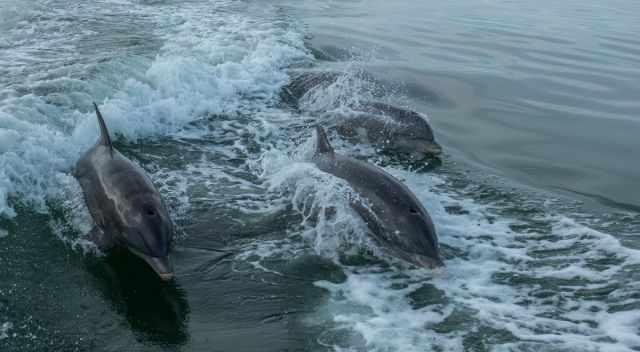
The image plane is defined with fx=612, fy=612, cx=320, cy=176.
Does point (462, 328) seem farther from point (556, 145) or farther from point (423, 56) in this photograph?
point (423, 56)

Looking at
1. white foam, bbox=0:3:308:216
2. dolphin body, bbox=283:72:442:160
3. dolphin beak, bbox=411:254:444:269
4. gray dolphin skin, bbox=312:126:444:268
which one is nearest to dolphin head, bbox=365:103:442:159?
dolphin body, bbox=283:72:442:160

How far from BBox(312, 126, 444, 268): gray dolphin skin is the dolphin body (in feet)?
9.18

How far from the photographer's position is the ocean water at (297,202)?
5.40 meters

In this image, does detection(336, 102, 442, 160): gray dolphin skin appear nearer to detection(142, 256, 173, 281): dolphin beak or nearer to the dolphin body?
the dolphin body

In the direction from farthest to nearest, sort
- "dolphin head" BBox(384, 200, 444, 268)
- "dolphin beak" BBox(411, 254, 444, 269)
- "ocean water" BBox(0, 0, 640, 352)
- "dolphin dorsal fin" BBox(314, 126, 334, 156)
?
"dolphin dorsal fin" BBox(314, 126, 334, 156)
"dolphin head" BBox(384, 200, 444, 268)
"dolphin beak" BBox(411, 254, 444, 269)
"ocean water" BBox(0, 0, 640, 352)

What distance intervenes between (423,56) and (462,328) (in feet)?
46.3

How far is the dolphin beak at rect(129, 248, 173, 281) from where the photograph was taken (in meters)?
5.72

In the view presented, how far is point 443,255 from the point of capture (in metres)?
6.82

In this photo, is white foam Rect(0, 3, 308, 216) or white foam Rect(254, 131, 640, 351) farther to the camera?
white foam Rect(0, 3, 308, 216)

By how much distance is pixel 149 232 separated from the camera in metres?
5.99

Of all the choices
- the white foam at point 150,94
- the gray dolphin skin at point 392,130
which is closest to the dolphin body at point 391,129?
the gray dolphin skin at point 392,130

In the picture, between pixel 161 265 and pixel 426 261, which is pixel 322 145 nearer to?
pixel 426 261

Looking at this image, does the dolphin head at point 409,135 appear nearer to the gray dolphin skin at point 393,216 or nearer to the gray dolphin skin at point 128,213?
the gray dolphin skin at point 393,216

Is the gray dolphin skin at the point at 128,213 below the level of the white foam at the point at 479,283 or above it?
above
